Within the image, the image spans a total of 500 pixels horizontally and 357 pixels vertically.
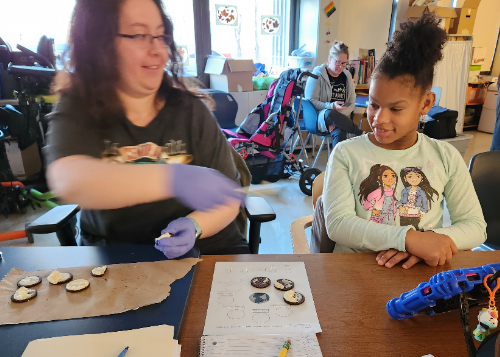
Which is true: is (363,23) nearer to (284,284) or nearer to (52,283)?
(284,284)

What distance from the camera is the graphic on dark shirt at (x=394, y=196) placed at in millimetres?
787

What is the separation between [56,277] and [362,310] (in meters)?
0.50

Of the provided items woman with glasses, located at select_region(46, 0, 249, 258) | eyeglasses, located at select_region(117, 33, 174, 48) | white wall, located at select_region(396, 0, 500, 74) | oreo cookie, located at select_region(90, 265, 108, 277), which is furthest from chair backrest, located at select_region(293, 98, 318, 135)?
white wall, located at select_region(396, 0, 500, 74)

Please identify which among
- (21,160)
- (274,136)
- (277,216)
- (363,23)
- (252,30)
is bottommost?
(277,216)

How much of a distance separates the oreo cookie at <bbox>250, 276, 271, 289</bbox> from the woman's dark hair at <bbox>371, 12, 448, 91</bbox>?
1.89 ft

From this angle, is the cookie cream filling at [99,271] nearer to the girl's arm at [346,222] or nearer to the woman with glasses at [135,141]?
the woman with glasses at [135,141]

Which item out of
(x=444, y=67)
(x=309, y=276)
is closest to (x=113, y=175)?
(x=309, y=276)

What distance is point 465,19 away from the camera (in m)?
4.07

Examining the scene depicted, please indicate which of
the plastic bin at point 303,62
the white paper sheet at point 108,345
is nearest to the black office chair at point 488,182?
the white paper sheet at point 108,345

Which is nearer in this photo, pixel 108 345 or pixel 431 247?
pixel 108 345

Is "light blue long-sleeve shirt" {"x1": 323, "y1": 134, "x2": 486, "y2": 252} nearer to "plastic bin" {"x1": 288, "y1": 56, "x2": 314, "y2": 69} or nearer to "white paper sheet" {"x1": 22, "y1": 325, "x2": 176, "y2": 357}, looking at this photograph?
"white paper sheet" {"x1": 22, "y1": 325, "x2": 176, "y2": 357}

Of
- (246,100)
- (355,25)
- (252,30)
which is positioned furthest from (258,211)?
(355,25)

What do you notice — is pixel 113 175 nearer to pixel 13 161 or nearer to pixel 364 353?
pixel 364 353

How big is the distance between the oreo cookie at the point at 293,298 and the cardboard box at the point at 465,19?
4.72 meters
